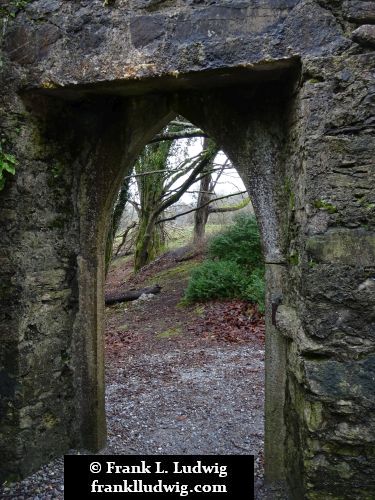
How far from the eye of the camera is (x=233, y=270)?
9.19 meters

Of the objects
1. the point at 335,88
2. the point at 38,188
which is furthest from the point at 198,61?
the point at 38,188

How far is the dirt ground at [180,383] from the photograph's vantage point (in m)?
3.88

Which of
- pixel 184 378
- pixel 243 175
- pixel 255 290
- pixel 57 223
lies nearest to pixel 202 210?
pixel 255 290

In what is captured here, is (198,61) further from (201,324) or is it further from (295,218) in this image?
(201,324)

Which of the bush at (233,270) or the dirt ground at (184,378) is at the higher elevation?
the bush at (233,270)

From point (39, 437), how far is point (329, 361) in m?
2.24

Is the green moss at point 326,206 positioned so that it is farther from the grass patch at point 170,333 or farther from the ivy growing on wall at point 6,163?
the grass patch at point 170,333

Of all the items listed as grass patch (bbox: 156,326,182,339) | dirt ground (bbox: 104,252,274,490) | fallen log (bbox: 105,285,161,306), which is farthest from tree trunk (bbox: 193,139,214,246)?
grass patch (bbox: 156,326,182,339)

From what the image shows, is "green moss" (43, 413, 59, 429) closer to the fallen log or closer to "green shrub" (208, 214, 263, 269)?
"green shrub" (208, 214, 263, 269)

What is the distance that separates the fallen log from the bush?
1.41 m

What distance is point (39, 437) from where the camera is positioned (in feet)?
11.3

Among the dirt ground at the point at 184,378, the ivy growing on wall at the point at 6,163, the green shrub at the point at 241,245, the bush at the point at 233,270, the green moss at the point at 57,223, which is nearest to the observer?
the ivy growing on wall at the point at 6,163

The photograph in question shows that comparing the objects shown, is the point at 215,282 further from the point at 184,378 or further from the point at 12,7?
the point at 12,7

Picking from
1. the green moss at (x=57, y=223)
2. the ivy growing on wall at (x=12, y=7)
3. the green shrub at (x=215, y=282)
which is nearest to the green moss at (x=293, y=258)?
the green moss at (x=57, y=223)
